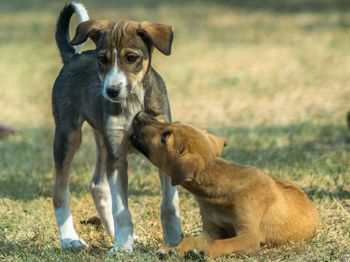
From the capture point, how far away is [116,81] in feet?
21.8

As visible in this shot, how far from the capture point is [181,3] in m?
29.8

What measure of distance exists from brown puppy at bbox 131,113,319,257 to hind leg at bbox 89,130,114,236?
41.9 inches

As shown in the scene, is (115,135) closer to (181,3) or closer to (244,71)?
(244,71)

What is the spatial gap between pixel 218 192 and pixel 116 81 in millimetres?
996

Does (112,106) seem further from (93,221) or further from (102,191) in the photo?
(93,221)

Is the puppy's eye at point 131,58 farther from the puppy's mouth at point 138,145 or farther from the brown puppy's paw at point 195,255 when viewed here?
the brown puppy's paw at point 195,255

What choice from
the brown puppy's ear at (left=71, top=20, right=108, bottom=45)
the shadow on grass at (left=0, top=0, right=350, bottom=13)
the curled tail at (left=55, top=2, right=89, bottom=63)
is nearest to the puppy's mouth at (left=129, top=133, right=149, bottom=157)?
the brown puppy's ear at (left=71, top=20, right=108, bottom=45)

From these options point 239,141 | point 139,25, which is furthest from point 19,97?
point 139,25

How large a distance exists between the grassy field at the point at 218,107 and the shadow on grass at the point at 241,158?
13 millimetres

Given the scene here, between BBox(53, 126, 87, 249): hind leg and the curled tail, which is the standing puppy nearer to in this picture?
BBox(53, 126, 87, 249): hind leg

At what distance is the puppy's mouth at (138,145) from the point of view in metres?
6.73

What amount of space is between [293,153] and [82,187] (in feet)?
8.43

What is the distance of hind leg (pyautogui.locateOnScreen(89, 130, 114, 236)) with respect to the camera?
7.69 meters

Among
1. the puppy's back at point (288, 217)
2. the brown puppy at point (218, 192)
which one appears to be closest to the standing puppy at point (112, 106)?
the brown puppy at point (218, 192)
